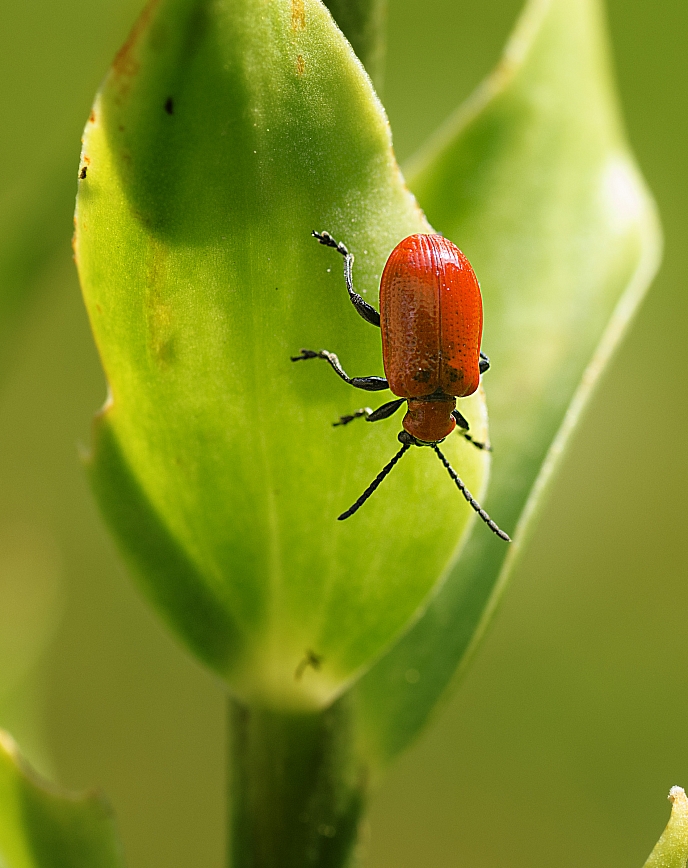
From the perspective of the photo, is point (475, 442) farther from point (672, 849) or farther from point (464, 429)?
point (672, 849)

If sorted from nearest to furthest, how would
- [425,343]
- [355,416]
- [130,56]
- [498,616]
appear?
[130,56] → [355,416] → [425,343] → [498,616]

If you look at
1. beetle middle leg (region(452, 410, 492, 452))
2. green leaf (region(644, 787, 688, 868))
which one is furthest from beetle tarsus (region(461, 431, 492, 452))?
green leaf (region(644, 787, 688, 868))

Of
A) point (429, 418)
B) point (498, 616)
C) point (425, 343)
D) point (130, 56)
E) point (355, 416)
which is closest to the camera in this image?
point (130, 56)

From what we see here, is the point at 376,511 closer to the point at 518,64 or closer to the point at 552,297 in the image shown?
the point at 552,297

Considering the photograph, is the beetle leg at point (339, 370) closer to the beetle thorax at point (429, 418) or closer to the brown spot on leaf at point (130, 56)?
the beetle thorax at point (429, 418)

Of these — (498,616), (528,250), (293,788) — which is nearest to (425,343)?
(528,250)

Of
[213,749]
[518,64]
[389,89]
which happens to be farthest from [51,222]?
[213,749]
